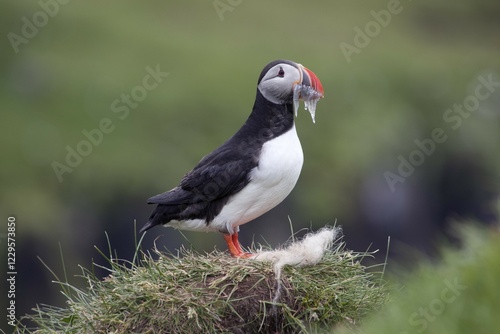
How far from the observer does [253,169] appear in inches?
314

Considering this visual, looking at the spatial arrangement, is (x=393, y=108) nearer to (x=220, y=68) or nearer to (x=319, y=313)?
(x=220, y=68)

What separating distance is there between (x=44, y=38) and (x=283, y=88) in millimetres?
33136

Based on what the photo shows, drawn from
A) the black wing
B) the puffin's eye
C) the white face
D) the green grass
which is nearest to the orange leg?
the black wing

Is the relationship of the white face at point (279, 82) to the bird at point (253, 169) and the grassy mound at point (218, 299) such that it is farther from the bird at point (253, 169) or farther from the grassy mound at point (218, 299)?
the grassy mound at point (218, 299)

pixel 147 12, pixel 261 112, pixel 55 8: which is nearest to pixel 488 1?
pixel 147 12

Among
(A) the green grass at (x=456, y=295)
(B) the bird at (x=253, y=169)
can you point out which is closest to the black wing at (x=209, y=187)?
(B) the bird at (x=253, y=169)

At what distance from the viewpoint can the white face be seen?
8.02 metres

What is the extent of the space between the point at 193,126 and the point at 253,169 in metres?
27.9

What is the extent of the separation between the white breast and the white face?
0.28m

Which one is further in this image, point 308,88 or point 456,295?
point 308,88

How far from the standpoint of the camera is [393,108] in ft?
131

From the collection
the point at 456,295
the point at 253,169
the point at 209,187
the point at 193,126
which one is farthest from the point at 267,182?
the point at 193,126

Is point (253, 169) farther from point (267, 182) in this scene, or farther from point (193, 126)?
point (193, 126)

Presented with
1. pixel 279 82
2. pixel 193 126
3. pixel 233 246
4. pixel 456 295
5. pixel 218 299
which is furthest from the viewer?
pixel 193 126
